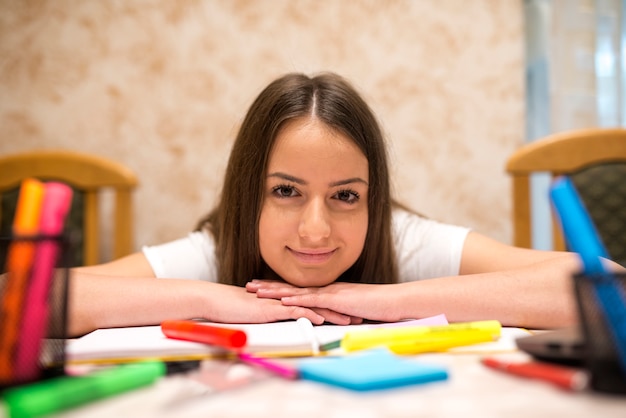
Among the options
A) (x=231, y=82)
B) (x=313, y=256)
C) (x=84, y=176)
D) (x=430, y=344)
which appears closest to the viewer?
(x=430, y=344)

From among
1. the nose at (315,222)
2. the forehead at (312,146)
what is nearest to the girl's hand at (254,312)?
the nose at (315,222)

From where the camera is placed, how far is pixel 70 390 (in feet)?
1.20

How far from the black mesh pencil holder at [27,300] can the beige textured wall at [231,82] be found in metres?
1.23

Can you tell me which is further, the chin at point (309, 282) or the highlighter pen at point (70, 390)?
the chin at point (309, 282)

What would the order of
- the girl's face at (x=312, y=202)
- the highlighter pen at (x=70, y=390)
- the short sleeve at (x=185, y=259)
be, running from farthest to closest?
the short sleeve at (x=185, y=259) < the girl's face at (x=312, y=202) < the highlighter pen at (x=70, y=390)

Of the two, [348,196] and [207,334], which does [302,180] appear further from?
[207,334]

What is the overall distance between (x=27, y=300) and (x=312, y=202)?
1.63 feet

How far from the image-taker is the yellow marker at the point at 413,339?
0.54 m

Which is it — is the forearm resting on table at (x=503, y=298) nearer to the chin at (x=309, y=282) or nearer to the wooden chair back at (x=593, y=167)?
the chin at (x=309, y=282)

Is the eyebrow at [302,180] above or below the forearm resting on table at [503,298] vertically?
above

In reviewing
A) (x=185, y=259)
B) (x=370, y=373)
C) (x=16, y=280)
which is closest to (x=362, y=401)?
(x=370, y=373)

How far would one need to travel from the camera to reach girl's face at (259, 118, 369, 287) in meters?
0.85

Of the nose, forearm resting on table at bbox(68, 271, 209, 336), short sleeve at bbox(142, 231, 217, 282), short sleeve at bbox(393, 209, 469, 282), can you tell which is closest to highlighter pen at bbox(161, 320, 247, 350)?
forearm resting on table at bbox(68, 271, 209, 336)

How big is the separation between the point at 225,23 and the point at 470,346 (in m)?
1.31
